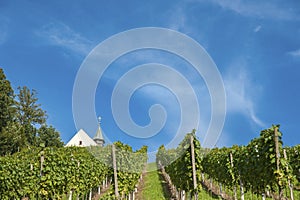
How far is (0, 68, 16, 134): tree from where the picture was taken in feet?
158

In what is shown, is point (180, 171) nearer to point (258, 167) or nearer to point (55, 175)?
point (258, 167)

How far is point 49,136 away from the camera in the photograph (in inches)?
2579

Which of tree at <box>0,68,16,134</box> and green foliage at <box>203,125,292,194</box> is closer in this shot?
green foliage at <box>203,125,292,194</box>

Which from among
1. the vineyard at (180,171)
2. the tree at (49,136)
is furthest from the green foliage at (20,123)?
the vineyard at (180,171)

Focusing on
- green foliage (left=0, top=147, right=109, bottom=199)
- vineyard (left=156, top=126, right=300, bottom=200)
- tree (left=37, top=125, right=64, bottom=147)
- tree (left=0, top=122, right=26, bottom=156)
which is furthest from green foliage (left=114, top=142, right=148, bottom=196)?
tree (left=37, top=125, right=64, bottom=147)

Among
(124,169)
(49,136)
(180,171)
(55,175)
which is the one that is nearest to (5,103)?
(49,136)

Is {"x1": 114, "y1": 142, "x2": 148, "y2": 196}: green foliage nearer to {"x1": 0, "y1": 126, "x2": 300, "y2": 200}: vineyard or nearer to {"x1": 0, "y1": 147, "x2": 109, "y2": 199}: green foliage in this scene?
{"x1": 0, "y1": 126, "x2": 300, "y2": 200}: vineyard

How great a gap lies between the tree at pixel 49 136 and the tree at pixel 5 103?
13131 mm

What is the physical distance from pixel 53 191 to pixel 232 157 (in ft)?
40.6

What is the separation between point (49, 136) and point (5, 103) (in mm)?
18451

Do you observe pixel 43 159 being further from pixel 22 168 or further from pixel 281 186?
pixel 281 186

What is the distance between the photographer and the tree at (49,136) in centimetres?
6375

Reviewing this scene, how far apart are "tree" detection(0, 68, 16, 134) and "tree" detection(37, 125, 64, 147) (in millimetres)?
13131

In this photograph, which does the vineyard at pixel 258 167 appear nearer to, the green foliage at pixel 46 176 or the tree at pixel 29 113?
the green foliage at pixel 46 176
